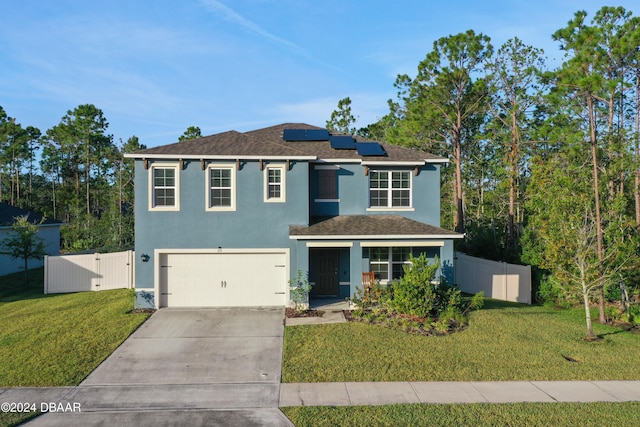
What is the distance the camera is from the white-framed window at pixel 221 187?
572 inches

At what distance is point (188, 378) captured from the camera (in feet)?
29.1

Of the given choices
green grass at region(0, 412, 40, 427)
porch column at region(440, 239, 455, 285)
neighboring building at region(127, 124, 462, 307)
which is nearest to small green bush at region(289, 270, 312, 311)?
neighboring building at region(127, 124, 462, 307)

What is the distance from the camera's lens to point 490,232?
69.8 ft

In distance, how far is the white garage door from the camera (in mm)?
14664

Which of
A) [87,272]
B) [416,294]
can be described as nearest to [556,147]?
[416,294]

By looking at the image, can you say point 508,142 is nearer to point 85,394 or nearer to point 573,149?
point 573,149

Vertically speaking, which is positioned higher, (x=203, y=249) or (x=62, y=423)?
(x=203, y=249)

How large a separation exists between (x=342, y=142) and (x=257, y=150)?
410cm

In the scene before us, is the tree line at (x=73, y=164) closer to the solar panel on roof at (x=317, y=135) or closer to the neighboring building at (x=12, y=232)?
A: the neighboring building at (x=12, y=232)

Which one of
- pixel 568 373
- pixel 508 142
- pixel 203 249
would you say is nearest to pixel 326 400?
pixel 568 373

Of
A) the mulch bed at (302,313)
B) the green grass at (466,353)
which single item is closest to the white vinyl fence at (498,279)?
the green grass at (466,353)

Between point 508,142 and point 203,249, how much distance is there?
18.5 m

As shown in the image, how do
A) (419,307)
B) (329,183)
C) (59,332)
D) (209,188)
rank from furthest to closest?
→ (329,183), (209,188), (419,307), (59,332)

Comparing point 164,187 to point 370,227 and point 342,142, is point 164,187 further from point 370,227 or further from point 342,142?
point 370,227
